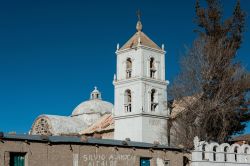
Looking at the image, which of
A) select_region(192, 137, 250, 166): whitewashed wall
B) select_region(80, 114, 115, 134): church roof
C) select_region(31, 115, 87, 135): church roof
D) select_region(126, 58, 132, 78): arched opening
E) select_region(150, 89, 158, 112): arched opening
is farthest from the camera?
select_region(31, 115, 87, 135): church roof

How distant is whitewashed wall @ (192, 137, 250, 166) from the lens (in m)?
36.4

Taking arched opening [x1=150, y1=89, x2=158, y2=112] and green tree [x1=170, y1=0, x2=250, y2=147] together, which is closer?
green tree [x1=170, y1=0, x2=250, y2=147]

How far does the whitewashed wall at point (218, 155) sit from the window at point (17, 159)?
13229mm

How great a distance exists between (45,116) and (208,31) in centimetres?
2414

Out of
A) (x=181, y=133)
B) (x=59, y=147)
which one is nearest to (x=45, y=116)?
(x=181, y=133)

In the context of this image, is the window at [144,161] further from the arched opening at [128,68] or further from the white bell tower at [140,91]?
the arched opening at [128,68]

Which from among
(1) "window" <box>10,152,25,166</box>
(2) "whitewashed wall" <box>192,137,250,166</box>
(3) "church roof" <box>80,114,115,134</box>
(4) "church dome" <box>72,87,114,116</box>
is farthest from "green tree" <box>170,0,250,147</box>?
(4) "church dome" <box>72,87,114,116</box>

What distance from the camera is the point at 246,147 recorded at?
3991cm

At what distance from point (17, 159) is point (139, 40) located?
74.0 ft

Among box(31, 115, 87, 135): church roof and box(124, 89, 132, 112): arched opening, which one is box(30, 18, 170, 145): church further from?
box(31, 115, 87, 135): church roof

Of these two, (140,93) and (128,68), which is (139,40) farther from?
(140,93)

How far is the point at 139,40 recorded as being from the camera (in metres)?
47.8

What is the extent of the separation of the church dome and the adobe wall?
101 feet

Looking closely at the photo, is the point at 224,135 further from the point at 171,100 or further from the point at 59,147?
the point at 59,147
